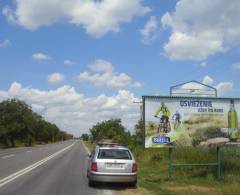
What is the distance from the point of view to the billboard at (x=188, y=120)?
1727 cm

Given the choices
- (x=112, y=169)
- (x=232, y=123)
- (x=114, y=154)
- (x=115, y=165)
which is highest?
(x=232, y=123)

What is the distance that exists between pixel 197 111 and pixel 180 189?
4.18 meters

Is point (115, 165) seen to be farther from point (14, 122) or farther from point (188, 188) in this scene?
point (14, 122)

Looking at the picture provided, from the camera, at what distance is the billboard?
17266 millimetres

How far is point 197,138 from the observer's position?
17859 millimetres

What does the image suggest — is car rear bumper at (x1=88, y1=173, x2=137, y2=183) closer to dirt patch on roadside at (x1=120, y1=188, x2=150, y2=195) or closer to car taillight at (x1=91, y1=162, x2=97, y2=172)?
car taillight at (x1=91, y1=162, x2=97, y2=172)

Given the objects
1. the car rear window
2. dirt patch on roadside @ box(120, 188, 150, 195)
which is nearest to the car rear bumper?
dirt patch on roadside @ box(120, 188, 150, 195)

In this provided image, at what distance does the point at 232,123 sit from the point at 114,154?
18.1 feet

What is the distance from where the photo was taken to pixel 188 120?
694 inches

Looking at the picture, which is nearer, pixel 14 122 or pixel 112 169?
pixel 112 169

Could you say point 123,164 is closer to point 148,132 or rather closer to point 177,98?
point 148,132

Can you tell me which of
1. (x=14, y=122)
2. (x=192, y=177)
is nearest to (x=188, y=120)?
(x=192, y=177)

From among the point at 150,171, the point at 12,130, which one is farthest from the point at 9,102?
the point at 150,171

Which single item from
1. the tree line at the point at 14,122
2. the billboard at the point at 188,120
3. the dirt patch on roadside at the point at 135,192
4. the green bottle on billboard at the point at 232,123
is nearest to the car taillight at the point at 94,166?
the dirt patch on roadside at the point at 135,192
